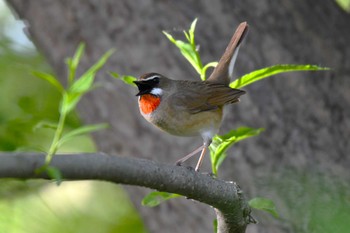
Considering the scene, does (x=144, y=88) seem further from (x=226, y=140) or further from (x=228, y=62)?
(x=226, y=140)

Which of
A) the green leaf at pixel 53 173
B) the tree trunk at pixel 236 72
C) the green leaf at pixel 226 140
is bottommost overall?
the green leaf at pixel 53 173

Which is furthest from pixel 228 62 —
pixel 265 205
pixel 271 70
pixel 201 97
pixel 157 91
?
pixel 265 205

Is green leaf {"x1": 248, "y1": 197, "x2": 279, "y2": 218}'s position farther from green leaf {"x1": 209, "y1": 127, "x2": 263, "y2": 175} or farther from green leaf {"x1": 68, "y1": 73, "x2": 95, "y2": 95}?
green leaf {"x1": 68, "y1": 73, "x2": 95, "y2": 95}

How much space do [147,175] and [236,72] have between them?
9.97ft

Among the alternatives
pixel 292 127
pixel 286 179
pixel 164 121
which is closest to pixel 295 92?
pixel 292 127

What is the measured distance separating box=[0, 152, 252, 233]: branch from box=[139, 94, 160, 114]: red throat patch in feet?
4.03

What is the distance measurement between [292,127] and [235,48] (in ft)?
3.99

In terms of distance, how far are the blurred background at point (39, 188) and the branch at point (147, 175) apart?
1.89 m

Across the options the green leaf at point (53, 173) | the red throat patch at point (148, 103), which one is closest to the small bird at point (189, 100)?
the red throat patch at point (148, 103)

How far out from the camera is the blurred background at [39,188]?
4.55m

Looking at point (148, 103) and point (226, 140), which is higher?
point (148, 103)

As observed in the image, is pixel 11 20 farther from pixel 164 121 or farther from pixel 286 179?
pixel 286 179

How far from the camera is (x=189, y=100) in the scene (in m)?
3.76

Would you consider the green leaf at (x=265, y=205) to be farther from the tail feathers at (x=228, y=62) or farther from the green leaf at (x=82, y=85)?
the tail feathers at (x=228, y=62)
